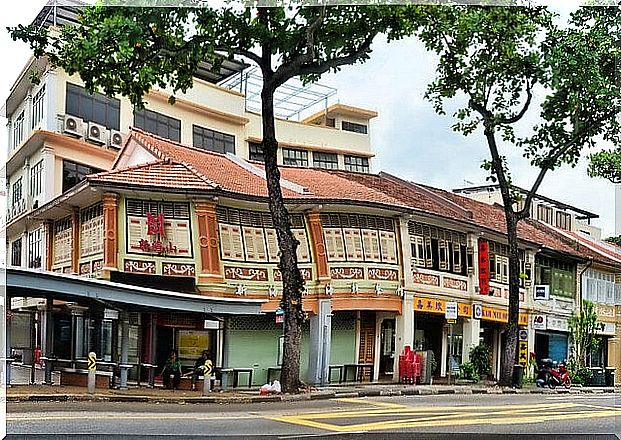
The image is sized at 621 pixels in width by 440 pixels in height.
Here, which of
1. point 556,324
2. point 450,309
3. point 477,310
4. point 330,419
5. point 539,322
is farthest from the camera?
point 556,324

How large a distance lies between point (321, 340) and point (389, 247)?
0.78 m

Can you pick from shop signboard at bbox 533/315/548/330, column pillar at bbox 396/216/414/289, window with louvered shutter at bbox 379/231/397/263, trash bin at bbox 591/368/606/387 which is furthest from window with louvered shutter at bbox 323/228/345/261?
trash bin at bbox 591/368/606/387

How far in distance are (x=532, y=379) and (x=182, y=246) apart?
2383 mm

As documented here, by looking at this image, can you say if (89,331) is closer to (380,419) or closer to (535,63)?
(380,419)

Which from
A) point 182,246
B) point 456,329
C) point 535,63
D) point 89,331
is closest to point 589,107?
point 535,63

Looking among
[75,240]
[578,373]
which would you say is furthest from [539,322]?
[75,240]

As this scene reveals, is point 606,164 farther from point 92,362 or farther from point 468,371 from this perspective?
point 92,362

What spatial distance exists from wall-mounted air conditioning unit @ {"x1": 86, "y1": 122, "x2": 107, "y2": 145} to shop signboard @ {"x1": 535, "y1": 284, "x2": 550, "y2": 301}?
9.69 ft

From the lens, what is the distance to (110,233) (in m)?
6.29

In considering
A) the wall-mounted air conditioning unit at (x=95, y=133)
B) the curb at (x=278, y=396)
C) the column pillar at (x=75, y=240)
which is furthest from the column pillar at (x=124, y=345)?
the wall-mounted air conditioning unit at (x=95, y=133)

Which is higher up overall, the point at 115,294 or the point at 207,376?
the point at 115,294

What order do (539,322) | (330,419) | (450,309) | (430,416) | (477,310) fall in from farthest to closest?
(539,322) → (477,310) → (450,309) → (430,416) → (330,419)

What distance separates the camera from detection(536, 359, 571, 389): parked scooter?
21.4ft

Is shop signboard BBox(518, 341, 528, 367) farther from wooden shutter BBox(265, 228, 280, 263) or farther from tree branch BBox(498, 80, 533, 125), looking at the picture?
wooden shutter BBox(265, 228, 280, 263)
